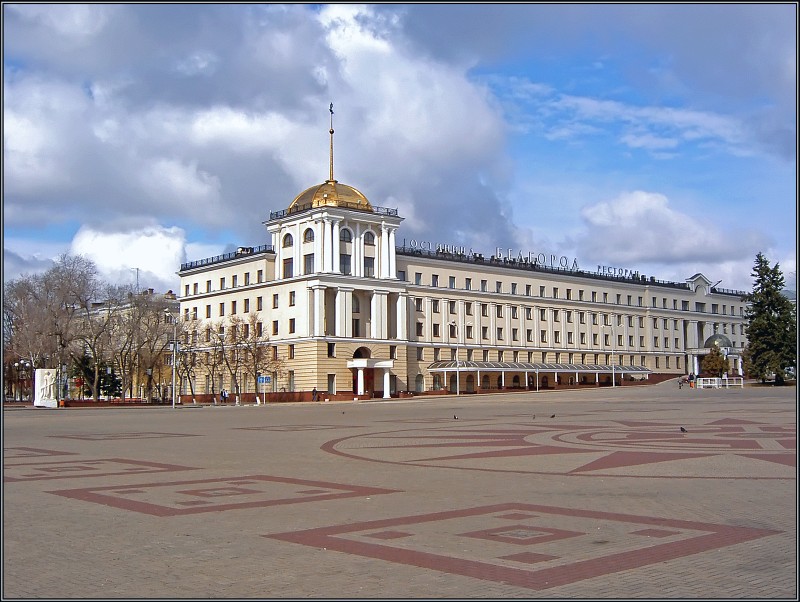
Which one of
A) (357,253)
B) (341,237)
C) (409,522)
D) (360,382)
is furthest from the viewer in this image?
(357,253)

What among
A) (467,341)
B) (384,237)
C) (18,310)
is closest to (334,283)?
(384,237)

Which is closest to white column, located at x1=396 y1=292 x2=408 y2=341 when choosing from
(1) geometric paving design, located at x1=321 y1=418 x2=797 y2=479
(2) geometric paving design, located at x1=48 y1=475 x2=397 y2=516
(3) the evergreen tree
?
(3) the evergreen tree

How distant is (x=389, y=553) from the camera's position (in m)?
9.84

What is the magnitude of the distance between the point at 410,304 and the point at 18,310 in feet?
143

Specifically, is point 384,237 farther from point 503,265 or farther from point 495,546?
point 495,546

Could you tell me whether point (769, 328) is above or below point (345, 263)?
below

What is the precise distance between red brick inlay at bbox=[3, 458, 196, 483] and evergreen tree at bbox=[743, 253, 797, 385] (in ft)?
274

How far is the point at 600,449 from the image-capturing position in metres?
23.1

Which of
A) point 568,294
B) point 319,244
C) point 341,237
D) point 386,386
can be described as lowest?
point 386,386

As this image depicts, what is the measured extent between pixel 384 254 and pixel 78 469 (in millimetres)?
78825

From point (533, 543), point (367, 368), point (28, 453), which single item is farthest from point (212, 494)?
point (367, 368)

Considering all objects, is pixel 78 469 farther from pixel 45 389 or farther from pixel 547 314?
pixel 547 314

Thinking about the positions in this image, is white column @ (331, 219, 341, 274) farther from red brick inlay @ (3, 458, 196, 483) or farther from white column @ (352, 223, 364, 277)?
red brick inlay @ (3, 458, 196, 483)

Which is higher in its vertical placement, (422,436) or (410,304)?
(410,304)
